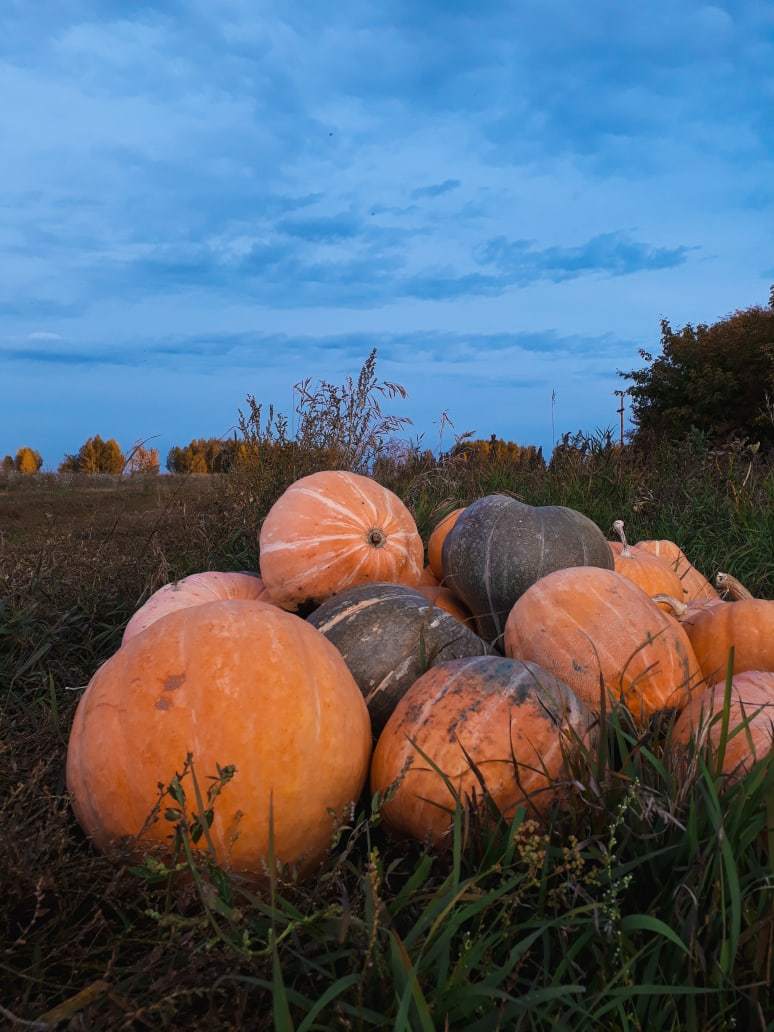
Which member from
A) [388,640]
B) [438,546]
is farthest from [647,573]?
[388,640]

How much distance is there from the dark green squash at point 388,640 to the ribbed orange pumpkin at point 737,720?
82 centimetres

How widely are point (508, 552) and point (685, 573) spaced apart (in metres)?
1.45

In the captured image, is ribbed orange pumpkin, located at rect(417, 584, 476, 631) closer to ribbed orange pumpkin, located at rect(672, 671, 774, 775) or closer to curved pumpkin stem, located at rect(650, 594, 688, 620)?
curved pumpkin stem, located at rect(650, 594, 688, 620)

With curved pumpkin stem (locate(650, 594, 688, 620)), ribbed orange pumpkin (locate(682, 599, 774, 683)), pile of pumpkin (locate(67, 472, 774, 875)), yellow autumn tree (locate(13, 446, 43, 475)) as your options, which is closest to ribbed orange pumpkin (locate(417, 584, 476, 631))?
pile of pumpkin (locate(67, 472, 774, 875))

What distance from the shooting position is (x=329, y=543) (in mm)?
3996

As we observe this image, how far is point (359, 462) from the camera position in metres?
7.25

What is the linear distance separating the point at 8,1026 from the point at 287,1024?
2.02 feet

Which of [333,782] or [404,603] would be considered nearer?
[333,782]

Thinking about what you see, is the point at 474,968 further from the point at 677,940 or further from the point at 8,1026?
the point at 8,1026

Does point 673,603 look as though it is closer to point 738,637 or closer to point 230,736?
point 738,637

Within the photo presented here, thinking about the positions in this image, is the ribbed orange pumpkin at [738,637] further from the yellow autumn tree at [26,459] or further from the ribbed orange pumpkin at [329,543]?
the yellow autumn tree at [26,459]

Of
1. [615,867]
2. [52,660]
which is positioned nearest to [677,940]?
[615,867]

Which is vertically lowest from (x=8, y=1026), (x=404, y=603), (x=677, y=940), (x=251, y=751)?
(x=8, y=1026)

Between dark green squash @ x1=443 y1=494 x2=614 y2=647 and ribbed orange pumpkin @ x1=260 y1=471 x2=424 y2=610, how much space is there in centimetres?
33
